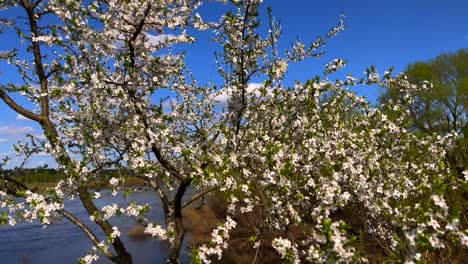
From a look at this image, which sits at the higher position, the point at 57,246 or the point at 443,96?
the point at 443,96

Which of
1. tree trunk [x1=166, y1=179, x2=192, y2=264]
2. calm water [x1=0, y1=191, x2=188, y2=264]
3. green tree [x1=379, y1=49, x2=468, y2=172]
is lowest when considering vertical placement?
tree trunk [x1=166, y1=179, x2=192, y2=264]

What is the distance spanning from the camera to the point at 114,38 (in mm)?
6363

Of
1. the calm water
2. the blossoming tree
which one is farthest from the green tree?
the blossoming tree

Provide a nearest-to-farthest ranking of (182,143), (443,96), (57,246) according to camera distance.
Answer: (182,143)
(57,246)
(443,96)

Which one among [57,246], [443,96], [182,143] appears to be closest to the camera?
[182,143]

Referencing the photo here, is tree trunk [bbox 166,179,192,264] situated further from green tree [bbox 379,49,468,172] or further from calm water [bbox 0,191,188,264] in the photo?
green tree [bbox 379,49,468,172]

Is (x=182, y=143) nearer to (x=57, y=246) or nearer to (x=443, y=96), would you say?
(x=57, y=246)

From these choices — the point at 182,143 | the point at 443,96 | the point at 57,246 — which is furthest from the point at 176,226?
the point at 443,96

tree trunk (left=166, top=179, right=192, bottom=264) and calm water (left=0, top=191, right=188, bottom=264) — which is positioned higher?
calm water (left=0, top=191, right=188, bottom=264)

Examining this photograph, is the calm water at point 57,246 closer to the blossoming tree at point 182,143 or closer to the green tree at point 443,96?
the blossoming tree at point 182,143

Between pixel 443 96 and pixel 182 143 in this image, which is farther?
pixel 443 96

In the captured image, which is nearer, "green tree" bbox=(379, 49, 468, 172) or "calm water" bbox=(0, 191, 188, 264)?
"calm water" bbox=(0, 191, 188, 264)

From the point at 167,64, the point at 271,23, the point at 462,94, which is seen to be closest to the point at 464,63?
the point at 462,94

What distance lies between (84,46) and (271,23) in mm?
3418
